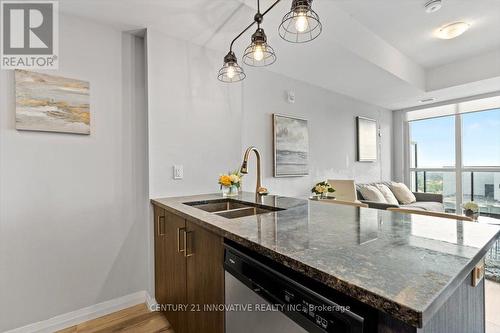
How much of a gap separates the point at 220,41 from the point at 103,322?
2503 mm

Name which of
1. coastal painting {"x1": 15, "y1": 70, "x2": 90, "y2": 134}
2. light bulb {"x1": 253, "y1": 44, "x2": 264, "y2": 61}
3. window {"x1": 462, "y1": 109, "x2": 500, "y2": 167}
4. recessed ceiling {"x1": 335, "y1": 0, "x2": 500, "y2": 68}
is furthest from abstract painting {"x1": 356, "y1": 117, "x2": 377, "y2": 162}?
coastal painting {"x1": 15, "y1": 70, "x2": 90, "y2": 134}

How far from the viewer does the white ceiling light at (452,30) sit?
Result: 254 centimetres

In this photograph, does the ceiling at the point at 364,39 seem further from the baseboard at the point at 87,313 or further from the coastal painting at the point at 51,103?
the baseboard at the point at 87,313

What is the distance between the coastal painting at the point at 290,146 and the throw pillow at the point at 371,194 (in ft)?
3.81

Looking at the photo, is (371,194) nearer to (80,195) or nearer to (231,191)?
(231,191)

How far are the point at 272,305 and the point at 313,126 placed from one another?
3.03 m

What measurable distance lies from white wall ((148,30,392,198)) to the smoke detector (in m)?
1.49

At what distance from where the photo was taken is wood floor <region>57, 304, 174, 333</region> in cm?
175

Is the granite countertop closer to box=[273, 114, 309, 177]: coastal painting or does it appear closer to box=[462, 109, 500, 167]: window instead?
box=[273, 114, 309, 177]: coastal painting

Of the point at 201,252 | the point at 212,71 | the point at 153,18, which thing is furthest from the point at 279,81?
the point at 201,252

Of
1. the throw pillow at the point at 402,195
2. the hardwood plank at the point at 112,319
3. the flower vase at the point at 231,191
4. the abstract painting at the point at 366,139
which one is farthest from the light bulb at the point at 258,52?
the throw pillow at the point at 402,195

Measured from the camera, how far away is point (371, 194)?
376cm

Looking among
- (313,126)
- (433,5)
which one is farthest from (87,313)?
(433,5)

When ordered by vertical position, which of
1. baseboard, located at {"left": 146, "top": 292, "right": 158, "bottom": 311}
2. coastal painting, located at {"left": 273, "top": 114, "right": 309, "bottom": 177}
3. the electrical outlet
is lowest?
baseboard, located at {"left": 146, "top": 292, "right": 158, "bottom": 311}
